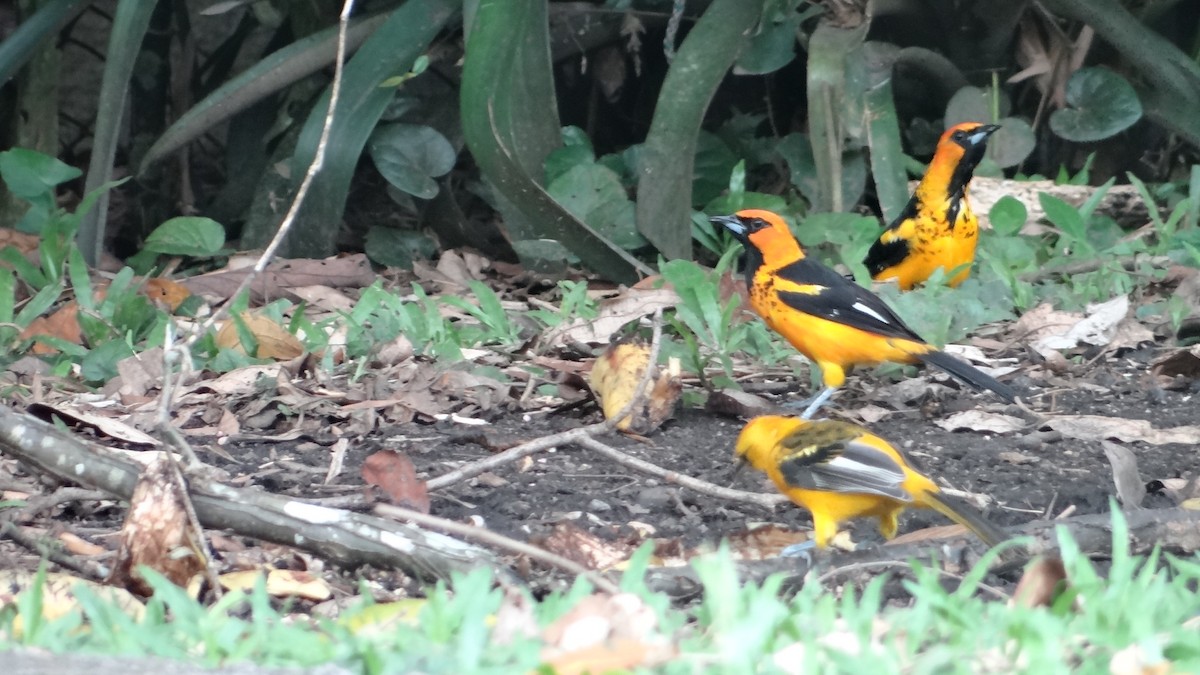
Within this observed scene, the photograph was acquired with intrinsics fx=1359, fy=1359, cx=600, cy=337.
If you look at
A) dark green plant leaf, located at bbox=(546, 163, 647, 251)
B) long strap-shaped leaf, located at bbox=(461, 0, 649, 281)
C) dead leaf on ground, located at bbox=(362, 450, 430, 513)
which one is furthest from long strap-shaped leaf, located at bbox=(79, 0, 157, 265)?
dead leaf on ground, located at bbox=(362, 450, 430, 513)

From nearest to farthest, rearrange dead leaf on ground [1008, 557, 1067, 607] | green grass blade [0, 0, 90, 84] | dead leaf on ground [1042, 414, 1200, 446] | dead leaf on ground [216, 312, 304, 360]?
dead leaf on ground [1008, 557, 1067, 607]
dead leaf on ground [1042, 414, 1200, 446]
dead leaf on ground [216, 312, 304, 360]
green grass blade [0, 0, 90, 84]

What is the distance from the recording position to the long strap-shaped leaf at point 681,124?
19.9ft

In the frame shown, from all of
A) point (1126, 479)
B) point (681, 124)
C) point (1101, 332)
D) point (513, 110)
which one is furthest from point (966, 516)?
point (513, 110)

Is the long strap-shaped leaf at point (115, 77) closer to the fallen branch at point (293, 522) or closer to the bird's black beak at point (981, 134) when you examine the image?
the fallen branch at point (293, 522)

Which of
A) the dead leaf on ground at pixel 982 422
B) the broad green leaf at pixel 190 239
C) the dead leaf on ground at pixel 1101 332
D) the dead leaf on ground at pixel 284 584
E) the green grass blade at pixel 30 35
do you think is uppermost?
the green grass blade at pixel 30 35

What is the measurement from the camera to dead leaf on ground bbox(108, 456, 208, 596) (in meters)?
2.43

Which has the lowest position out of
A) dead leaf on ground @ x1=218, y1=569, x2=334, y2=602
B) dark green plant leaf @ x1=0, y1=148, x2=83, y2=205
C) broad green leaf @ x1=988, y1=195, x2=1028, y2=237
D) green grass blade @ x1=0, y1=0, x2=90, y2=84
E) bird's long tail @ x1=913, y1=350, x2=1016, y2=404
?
broad green leaf @ x1=988, y1=195, x2=1028, y2=237

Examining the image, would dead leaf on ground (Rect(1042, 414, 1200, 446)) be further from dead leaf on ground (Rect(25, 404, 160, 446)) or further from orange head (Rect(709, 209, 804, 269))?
dead leaf on ground (Rect(25, 404, 160, 446))

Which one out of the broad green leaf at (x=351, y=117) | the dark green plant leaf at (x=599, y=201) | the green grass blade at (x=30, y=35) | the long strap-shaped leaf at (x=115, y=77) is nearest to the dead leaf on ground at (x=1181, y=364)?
the dark green plant leaf at (x=599, y=201)

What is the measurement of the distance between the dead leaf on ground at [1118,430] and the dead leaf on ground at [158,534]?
98.1 inches

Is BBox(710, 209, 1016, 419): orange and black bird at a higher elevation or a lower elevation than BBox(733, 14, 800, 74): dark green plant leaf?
lower

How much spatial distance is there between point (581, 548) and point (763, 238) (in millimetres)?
2699

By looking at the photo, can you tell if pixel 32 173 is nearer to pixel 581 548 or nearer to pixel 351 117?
pixel 351 117

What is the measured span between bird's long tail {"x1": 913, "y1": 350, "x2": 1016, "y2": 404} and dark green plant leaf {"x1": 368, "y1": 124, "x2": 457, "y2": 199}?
9.99ft
